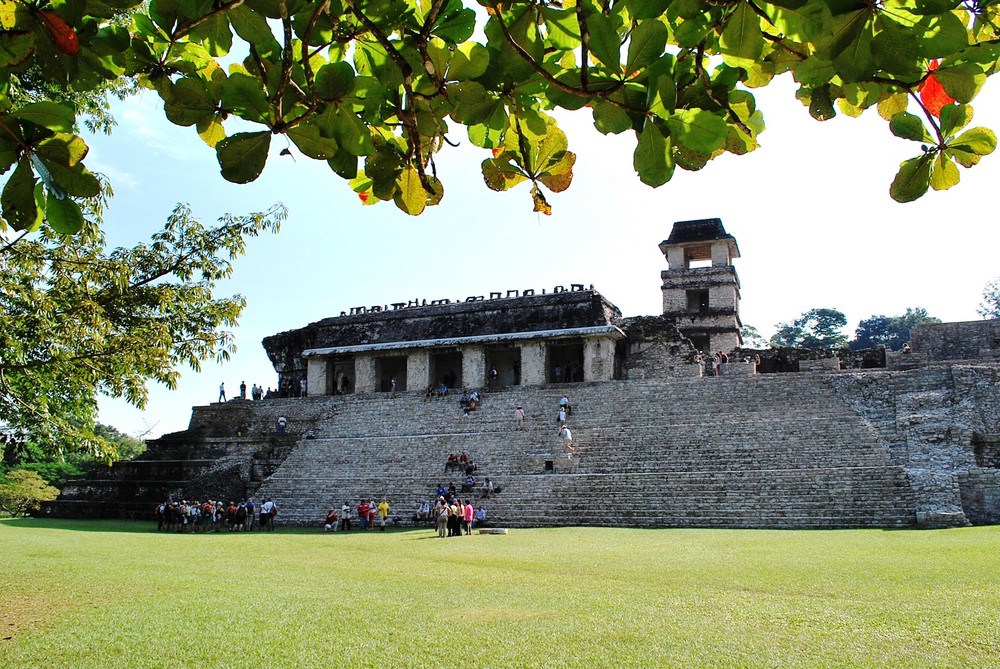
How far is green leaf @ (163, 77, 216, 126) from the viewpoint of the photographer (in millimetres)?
1808

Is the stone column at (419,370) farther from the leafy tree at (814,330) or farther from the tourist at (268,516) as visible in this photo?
the leafy tree at (814,330)

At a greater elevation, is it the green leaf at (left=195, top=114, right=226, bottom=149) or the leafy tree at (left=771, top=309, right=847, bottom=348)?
the leafy tree at (left=771, top=309, right=847, bottom=348)

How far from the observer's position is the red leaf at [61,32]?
5.60ft

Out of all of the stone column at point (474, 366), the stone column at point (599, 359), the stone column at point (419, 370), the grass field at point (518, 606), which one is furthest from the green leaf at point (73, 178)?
the stone column at point (419, 370)

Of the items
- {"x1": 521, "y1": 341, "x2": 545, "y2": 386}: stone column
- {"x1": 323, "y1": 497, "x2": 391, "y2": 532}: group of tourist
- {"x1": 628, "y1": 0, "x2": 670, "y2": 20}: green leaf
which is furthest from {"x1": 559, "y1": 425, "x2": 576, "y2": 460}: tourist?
{"x1": 628, "y1": 0, "x2": 670, "y2": 20}: green leaf

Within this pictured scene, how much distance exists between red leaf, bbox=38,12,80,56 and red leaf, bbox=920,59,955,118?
6.32ft

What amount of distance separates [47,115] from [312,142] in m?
0.57

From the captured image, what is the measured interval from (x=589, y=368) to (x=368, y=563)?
14.8 metres

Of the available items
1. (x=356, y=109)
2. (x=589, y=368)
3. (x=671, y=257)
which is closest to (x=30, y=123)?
(x=356, y=109)

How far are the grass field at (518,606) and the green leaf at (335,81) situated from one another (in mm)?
3188

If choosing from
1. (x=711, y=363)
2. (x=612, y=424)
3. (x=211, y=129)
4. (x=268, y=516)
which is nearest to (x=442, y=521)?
(x=268, y=516)

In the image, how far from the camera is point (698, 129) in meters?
1.69

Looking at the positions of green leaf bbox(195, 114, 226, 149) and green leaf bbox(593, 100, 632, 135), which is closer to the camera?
green leaf bbox(593, 100, 632, 135)

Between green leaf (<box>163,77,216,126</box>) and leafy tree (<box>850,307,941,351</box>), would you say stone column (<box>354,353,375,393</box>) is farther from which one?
leafy tree (<box>850,307,941,351</box>)
